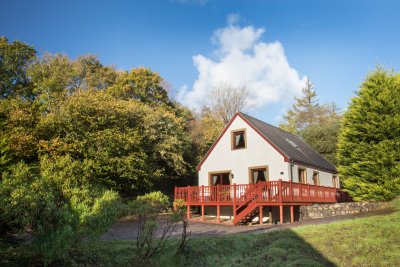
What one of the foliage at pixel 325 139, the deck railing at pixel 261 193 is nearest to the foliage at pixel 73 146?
the deck railing at pixel 261 193

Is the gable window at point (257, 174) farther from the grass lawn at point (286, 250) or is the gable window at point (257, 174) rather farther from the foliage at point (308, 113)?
the foliage at point (308, 113)

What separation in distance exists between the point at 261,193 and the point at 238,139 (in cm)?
670

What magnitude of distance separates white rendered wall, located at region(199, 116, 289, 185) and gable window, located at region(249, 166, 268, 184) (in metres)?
0.26

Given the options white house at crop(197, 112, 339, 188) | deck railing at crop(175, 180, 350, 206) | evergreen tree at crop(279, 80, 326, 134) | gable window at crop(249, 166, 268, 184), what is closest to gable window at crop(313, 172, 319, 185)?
white house at crop(197, 112, 339, 188)

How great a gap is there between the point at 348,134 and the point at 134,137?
13146mm

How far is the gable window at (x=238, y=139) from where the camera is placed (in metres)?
22.9

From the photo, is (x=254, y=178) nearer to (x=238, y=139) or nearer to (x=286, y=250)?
(x=238, y=139)

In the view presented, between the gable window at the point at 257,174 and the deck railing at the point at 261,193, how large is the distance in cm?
232

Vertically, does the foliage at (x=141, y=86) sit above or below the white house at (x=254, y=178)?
above

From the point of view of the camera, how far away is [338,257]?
27.3ft

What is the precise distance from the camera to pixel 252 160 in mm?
22031

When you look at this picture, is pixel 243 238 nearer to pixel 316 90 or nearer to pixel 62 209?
pixel 62 209

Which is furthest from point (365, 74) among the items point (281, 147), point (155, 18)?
point (155, 18)

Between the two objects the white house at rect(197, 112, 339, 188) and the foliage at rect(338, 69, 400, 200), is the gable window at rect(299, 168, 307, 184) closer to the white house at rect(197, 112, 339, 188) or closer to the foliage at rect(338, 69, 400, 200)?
the white house at rect(197, 112, 339, 188)
